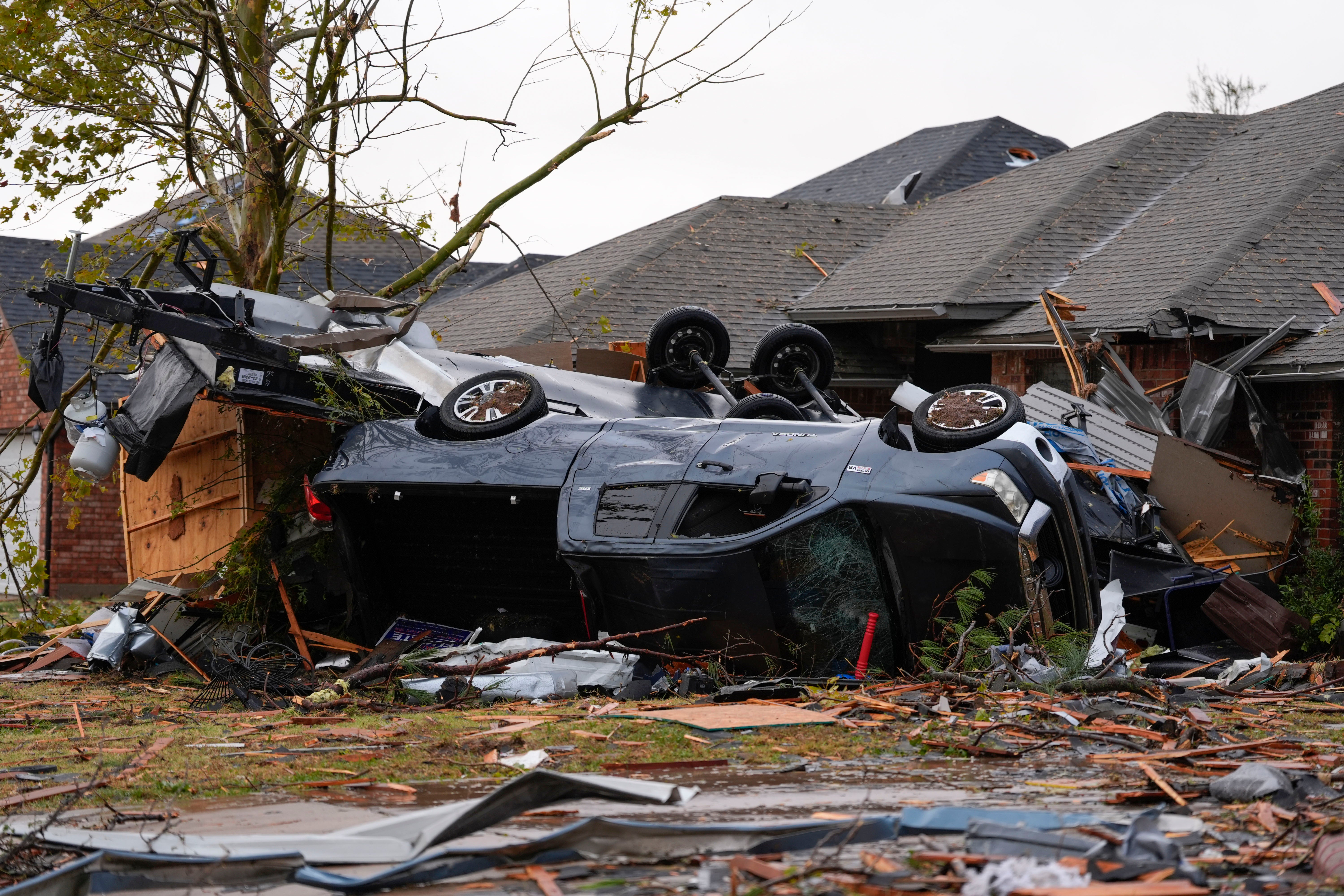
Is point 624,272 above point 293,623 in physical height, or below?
above

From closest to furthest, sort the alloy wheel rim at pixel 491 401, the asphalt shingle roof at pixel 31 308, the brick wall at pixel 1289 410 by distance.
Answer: the alloy wheel rim at pixel 491 401, the brick wall at pixel 1289 410, the asphalt shingle roof at pixel 31 308

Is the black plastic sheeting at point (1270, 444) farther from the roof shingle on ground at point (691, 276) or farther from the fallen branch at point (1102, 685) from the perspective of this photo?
the roof shingle on ground at point (691, 276)

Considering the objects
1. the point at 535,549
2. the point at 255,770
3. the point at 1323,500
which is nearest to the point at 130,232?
the point at 535,549

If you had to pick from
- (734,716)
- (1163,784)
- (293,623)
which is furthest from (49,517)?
(1163,784)

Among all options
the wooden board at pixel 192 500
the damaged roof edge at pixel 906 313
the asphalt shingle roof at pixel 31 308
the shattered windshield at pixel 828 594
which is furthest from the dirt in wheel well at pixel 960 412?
the asphalt shingle roof at pixel 31 308

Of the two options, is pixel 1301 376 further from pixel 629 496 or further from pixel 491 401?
pixel 491 401

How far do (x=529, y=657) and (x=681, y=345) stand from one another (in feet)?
11.7

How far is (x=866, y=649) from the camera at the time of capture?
6.99m

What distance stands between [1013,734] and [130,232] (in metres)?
9.83

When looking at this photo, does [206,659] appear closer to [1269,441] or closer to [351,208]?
[351,208]

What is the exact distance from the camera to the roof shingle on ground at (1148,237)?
41.6 ft

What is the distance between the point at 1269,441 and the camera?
11617 millimetres

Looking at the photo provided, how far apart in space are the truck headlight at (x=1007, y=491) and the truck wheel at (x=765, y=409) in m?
2.24

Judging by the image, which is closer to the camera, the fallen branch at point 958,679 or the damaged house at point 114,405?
the fallen branch at point 958,679
